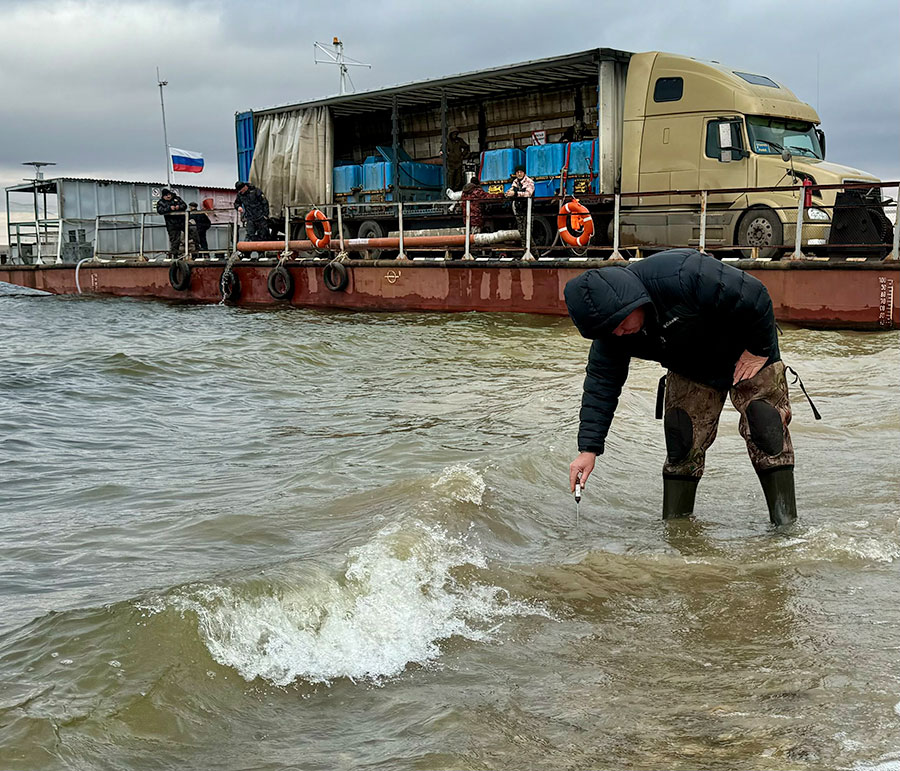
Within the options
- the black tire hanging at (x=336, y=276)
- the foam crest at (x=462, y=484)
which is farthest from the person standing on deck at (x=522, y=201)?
the foam crest at (x=462, y=484)

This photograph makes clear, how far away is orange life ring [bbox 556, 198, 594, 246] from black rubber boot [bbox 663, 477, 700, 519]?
10.5 metres

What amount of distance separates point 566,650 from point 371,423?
473 centimetres

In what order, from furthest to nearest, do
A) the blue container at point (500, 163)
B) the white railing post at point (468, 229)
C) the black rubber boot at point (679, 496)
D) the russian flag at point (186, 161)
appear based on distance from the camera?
the russian flag at point (186, 161) < the blue container at point (500, 163) < the white railing post at point (468, 229) < the black rubber boot at point (679, 496)

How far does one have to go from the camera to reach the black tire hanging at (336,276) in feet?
57.7

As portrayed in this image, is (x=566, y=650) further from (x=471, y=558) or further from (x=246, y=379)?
(x=246, y=379)

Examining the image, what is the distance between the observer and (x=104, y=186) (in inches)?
995

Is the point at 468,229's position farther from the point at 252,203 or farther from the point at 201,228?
the point at 201,228

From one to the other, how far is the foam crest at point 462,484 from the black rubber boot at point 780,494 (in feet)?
4.97

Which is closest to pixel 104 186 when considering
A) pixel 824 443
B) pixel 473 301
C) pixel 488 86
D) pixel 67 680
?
pixel 488 86

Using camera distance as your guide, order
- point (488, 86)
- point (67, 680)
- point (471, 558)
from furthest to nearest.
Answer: point (488, 86), point (471, 558), point (67, 680)

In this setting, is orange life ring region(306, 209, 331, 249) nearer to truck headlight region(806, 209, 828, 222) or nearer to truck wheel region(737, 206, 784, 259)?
truck wheel region(737, 206, 784, 259)

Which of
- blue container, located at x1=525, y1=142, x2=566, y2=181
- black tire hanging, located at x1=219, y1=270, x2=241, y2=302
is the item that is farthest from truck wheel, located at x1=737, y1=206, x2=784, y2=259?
black tire hanging, located at x1=219, y1=270, x2=241, y2=302

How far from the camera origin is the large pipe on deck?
53.2ft

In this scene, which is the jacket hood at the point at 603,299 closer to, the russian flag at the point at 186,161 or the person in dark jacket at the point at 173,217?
the person in dark jacket at the point at 173,217
